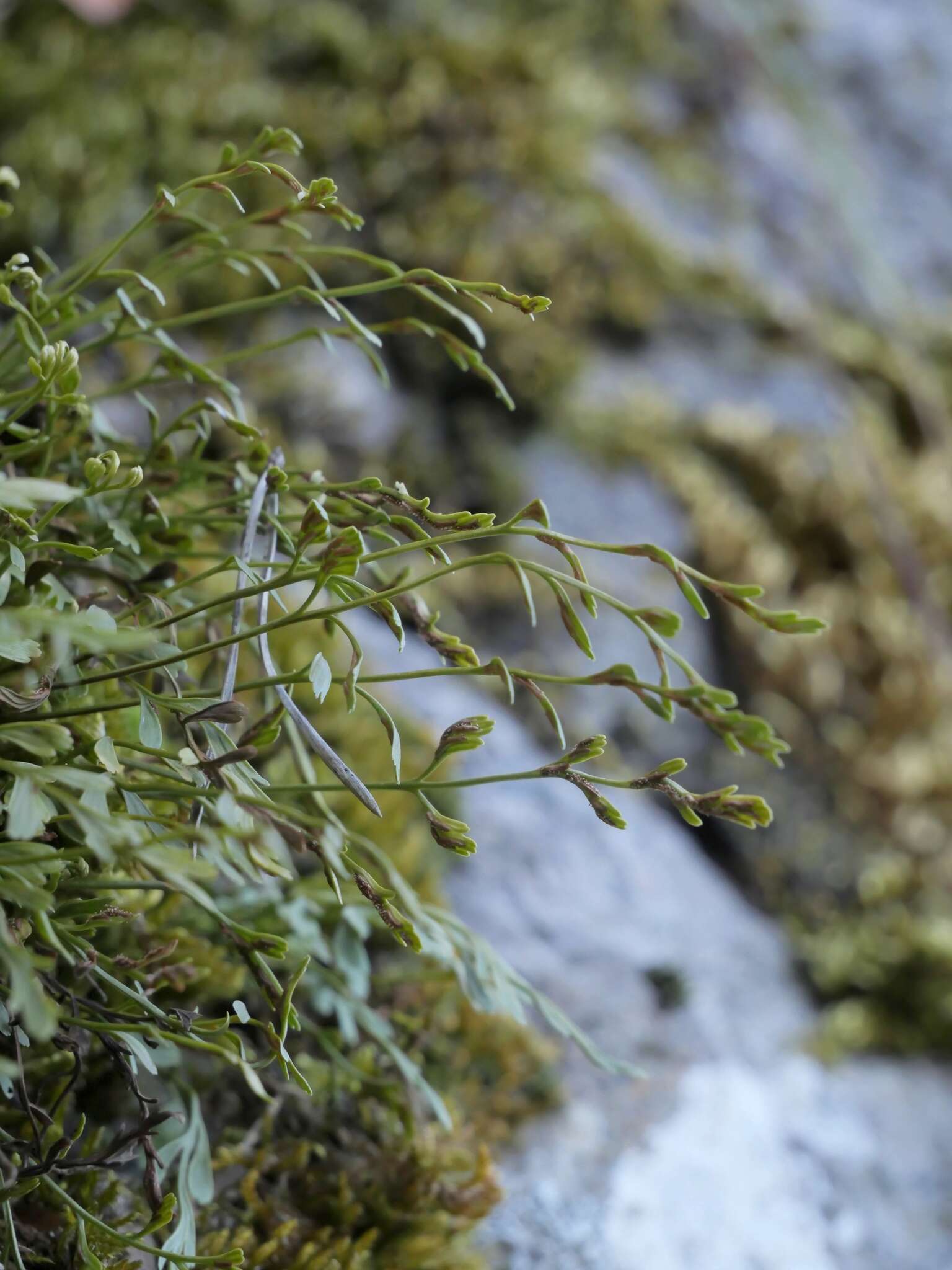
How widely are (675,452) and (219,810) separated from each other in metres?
2.00

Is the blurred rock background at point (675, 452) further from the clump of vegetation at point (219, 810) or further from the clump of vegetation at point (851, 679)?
the clump of vegetation at point (219, 810)

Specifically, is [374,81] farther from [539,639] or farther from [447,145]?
[539,639]

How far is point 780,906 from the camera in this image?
5.83 ft

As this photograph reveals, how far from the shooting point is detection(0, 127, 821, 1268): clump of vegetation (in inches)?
20.6

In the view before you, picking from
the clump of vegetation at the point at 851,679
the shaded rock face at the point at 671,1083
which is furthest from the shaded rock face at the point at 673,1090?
the clump of vegetation at the point at 851,679

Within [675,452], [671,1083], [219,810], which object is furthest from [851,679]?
[219,810]

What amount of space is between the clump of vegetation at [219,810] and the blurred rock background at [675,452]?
9.9 inches

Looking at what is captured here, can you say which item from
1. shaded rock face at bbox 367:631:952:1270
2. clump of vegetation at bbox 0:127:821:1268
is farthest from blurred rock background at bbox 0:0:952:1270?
clump of vegetation at bbox 0:127:821:1268

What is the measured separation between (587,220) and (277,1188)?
216cm

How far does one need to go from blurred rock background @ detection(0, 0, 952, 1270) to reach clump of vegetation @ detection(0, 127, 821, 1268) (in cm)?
25

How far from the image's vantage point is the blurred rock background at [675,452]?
1276 millimetres

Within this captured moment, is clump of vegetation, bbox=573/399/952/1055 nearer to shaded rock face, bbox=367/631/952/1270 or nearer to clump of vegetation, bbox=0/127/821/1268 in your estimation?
shaded rock face, bbox=367/631/952/1270

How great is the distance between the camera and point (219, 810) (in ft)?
1.52

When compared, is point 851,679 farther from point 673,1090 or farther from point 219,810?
point 219,810
